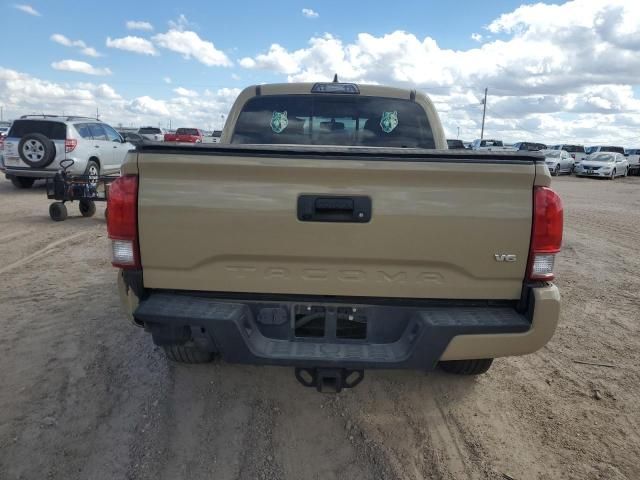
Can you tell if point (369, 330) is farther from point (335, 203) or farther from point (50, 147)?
point (50, 147)

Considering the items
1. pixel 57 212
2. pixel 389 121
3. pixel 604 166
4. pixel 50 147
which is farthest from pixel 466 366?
pixel 604 166

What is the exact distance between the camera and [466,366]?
3400mm

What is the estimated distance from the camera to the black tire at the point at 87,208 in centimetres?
970

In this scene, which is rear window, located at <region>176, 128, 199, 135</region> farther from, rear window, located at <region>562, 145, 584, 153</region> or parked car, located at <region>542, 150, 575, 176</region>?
rear window, located at <region>562, 145, 584, 153</region>

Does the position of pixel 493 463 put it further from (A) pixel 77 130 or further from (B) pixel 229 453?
(A) pixel 77 130

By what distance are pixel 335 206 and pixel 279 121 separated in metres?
2.00

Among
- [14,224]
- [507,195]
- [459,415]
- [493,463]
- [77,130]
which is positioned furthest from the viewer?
[77,130]

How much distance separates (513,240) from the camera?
2381mm

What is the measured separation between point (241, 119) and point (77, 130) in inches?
410

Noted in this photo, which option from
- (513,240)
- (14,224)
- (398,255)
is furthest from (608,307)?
(14,224)

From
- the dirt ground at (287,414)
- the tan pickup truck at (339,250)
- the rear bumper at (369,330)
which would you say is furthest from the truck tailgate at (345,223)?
the dirt ground at (287,414)

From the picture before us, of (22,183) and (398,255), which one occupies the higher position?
(398,255)

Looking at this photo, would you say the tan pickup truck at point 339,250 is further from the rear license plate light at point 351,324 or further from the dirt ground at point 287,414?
the dirt ground at point 287,414

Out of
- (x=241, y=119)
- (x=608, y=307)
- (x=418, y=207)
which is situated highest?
(x=241, y=119)
